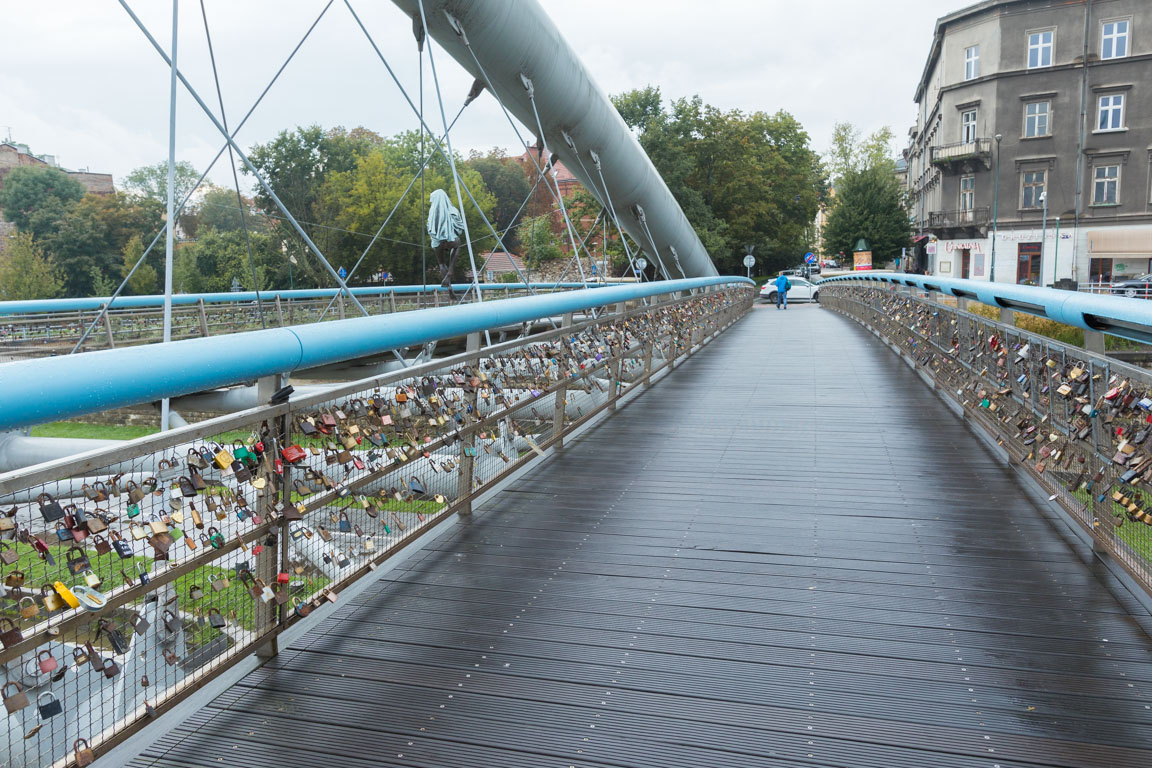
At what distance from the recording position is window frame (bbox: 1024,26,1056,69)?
42.3m

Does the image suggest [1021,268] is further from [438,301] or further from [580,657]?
[580,657]

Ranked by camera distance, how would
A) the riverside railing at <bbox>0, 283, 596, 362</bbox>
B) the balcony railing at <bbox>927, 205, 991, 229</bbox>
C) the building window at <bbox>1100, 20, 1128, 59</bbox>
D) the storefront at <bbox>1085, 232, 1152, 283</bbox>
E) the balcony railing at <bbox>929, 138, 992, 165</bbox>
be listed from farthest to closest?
the balcony railing at <bbox>927, 205, 991, 229</bbox>
the balcony railing at <bbox>929, 138, 992, 165</bbox>
the building window at <bbox>1100, 20, 1128, 59</bbox>
the storefront at <bbox>1085, 232, 1152, 283</bbox>
the riverside railing at <bbox>0, 283, 596, 362</bbox>

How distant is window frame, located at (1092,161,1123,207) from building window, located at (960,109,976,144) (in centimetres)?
583

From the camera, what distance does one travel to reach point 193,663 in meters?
2.62

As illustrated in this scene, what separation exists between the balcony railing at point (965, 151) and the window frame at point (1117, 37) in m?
5.96

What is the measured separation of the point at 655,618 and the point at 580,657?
1.40 ft

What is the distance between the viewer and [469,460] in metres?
4.52

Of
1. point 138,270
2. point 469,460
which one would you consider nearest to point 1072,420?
point 469,460

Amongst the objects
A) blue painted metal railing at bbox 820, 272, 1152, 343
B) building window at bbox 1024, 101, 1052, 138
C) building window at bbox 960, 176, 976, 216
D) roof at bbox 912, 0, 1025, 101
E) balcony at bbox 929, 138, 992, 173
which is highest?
roof at bbox 912, 0, 1025, 101

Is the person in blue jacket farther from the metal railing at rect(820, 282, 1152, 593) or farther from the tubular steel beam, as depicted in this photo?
the metal railing at rect(820, 282, 1152, 593)

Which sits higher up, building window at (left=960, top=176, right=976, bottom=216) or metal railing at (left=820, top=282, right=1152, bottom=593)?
building window at (left=960, top=176, right=976, bottom=216)

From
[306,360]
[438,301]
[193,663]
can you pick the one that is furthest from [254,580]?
[438,301]

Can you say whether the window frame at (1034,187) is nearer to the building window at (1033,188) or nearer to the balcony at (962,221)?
the building window at (1033,188)

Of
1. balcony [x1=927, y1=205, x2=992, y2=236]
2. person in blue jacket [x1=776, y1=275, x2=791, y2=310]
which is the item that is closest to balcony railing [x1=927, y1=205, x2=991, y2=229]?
balcony [x1=927, y1=205, x2=992, y2=236]
